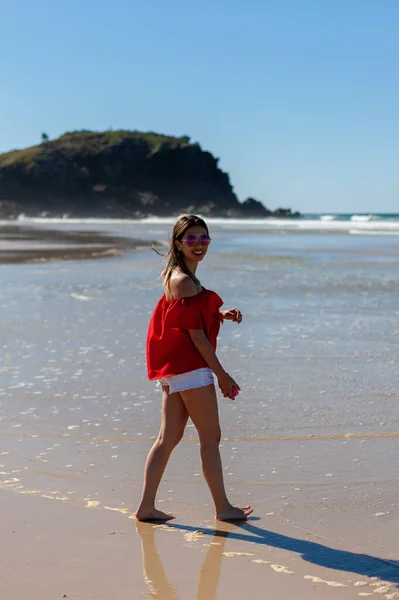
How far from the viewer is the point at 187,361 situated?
4.27 m

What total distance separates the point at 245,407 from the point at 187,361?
252 cm

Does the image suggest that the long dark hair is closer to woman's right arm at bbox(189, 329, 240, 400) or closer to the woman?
the woman

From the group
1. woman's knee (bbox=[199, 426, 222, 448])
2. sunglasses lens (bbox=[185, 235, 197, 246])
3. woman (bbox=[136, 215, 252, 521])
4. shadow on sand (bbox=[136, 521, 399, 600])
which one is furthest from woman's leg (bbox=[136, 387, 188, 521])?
sunglasses lens (bbox=[185, 235, 197, 246])

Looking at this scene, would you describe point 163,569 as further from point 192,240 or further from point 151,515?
point 192,240

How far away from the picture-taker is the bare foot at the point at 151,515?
14.0 ft

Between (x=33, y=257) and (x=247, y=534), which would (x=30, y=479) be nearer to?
(x=247, y=534)

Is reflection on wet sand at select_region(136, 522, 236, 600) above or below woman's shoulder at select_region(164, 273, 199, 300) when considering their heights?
below

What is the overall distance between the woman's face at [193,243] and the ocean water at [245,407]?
1305 millimetres

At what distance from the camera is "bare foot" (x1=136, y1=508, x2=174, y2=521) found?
4.26 meters

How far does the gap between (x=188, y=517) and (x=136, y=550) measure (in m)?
0.55

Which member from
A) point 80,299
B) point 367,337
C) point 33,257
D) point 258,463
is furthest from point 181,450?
point 33,257

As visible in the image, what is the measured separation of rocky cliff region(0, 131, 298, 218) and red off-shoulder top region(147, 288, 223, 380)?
143430 millimetres

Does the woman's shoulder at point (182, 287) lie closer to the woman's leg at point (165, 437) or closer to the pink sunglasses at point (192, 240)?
the pink sunglasses at point (192, 240)

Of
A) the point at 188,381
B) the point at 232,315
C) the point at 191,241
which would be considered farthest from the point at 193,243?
the point at 188,381
